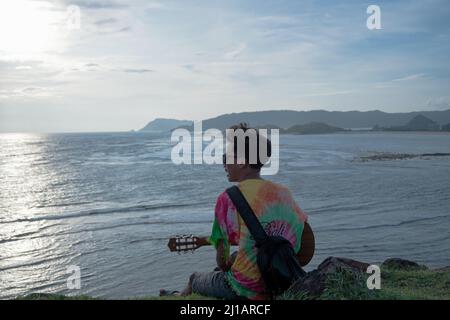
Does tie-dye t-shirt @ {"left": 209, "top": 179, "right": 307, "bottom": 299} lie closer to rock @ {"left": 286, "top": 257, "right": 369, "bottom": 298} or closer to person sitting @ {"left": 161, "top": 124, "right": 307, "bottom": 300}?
person sitting @ {"left": 161, "top": 124, "right": 307, "bottom": 300}

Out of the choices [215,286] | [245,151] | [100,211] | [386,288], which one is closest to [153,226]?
[100,211]

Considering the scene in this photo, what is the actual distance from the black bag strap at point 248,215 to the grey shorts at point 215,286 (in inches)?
28.9

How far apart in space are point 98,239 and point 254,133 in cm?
1287

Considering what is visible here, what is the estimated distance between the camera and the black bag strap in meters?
4.27

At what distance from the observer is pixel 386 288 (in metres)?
6.91

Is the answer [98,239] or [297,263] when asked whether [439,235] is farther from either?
[297,263]

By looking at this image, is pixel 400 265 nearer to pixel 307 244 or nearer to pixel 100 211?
pixel 307 244

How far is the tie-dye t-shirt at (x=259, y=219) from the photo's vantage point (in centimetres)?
432

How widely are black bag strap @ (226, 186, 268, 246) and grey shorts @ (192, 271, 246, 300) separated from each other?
73 centimetres

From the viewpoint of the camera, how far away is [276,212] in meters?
4.35

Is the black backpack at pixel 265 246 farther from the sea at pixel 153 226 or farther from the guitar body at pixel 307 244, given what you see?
the sea at pixel 153 226

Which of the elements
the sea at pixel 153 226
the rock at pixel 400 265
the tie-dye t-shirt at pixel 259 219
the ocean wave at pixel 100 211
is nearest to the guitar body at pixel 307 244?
the tie-dye t-shirt at pixel 259 219

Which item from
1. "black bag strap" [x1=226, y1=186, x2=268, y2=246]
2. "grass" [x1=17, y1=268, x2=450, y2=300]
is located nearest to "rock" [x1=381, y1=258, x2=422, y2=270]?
"grass" [x1=17, y1=268, x2=450, y2=300]

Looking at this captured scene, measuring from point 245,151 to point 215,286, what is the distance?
146 cm
